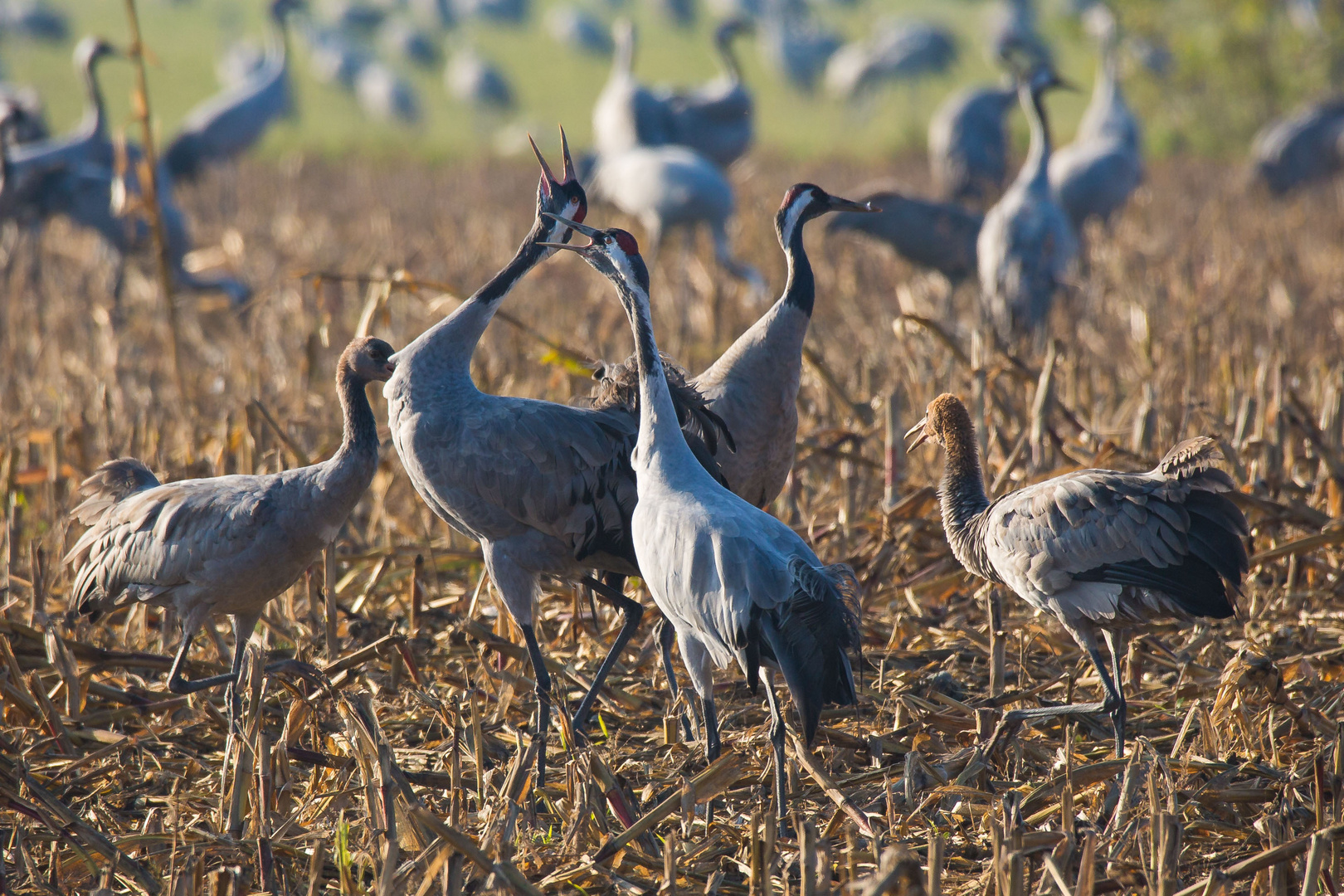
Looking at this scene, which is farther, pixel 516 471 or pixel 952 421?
pixel 952 421

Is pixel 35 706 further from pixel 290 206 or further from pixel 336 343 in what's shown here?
pixel 290 206

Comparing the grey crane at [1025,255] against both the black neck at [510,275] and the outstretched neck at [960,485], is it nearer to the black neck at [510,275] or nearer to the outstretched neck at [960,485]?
the outstretched neck at [960,485]

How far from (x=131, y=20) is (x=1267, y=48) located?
1755 cm

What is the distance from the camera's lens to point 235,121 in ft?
44.9

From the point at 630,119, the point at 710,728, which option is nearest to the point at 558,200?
the point at 710,728

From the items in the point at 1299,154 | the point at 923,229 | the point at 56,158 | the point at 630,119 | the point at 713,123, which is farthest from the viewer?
the point at 1299,154

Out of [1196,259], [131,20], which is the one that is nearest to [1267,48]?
[1196,259]

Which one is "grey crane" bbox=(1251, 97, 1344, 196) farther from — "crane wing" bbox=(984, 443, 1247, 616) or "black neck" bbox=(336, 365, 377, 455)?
"black neck" bbox=(336, 365, 377, 455)

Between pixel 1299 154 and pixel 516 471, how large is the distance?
44.3 feet

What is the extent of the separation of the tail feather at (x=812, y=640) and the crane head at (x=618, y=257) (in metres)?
0.81

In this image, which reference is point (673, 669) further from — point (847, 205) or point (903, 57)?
point (903, 57)

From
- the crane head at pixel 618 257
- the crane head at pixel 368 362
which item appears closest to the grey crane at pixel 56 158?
the crane head at pixel 368 362

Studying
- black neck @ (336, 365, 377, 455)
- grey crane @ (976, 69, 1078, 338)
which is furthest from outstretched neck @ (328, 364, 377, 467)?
grey crane @ (976, 69, 1078, 338)

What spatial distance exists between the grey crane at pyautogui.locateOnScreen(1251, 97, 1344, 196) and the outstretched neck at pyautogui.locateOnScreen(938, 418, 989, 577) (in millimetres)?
12302
